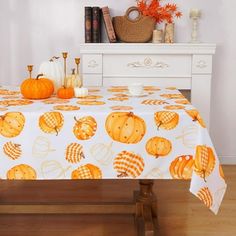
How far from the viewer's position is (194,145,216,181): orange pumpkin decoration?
1757 mm

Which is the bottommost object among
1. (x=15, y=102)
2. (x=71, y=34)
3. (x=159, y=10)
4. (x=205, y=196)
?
(x=205, y=196)

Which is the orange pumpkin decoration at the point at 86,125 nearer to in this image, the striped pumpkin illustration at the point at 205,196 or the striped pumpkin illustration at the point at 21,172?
the striped pumpkin illustration at the point at 21,172

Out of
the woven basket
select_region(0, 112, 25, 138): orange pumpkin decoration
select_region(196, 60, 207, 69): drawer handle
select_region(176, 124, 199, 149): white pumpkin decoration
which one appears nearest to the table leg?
select_region(176, 124, 199, 149): white pumpkin decoration

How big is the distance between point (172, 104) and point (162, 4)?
175cm

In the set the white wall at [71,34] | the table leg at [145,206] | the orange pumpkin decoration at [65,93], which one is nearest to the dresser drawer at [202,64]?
the white wall at [71,34]

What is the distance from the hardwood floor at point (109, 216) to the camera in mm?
2348

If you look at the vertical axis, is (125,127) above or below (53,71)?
below

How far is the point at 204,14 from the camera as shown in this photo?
3.51 m

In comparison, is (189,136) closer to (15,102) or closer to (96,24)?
(15,102)

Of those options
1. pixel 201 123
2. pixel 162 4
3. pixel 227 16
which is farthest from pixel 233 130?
pixel 201 123

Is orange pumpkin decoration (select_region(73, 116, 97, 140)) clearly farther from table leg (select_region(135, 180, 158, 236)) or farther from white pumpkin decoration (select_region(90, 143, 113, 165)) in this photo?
table leg (select_region(135, 180, 158, 236))

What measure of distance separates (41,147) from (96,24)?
1.79m

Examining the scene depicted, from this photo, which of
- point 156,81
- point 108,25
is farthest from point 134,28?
point 156,81

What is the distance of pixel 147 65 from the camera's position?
3.41m
